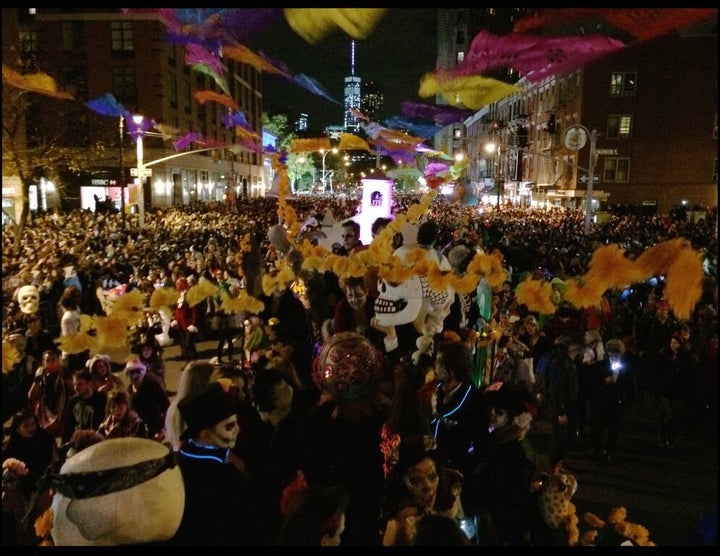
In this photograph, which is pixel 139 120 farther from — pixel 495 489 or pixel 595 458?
pixel 495 489

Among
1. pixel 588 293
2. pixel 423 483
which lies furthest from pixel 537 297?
pixel 423 483

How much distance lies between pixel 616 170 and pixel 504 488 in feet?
137

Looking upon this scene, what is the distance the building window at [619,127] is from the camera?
4009 centimetres

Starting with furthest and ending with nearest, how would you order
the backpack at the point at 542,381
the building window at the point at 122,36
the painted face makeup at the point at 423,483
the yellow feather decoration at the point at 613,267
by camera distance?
the building window at the point at 122,36 → the backpack at the point at 542,381 → the yellow feather decoration at the point at 613,267 → the painted face makeup at the point at 423,483

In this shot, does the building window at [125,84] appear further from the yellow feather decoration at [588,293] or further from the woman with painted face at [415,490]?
the woman with painted face at [415,490]

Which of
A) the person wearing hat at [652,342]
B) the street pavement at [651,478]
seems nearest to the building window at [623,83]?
the person wearing hat at [652,342]

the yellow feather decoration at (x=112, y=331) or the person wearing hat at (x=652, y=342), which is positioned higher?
the yellow feather decoration at (x=112, y=331)

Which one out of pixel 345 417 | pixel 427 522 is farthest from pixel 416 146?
pixel 427 522

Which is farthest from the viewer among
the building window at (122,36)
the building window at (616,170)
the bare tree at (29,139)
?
the building window at (122,36)

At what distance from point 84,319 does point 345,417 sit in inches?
135

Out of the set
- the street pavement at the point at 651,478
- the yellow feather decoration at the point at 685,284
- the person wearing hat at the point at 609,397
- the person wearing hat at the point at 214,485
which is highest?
the yellow feather decoration at the point at 685,284

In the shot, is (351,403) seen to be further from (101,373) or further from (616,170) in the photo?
(616,170)

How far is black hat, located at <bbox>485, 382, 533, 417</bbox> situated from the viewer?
406cm

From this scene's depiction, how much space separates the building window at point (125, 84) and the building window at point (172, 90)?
8.98ft
